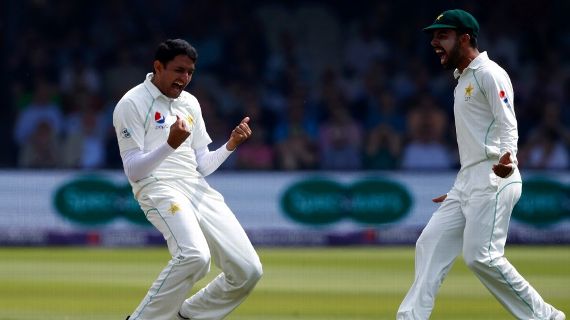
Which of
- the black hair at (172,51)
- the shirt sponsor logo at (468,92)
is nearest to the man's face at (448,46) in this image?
the shirt sponsor logo at (468,92)

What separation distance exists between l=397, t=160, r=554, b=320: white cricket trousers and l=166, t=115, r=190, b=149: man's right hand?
1474mm

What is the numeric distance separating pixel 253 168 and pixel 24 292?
676 centimetres

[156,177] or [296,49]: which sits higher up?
[156,177]

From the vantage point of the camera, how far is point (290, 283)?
37.2 feet

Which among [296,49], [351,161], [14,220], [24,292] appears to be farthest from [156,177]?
[296,49]

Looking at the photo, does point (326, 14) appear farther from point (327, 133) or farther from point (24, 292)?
point (24, 292)

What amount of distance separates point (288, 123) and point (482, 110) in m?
10.8

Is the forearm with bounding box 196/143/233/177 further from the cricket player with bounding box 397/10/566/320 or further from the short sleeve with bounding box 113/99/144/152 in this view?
the cricket player with bounding box 397/10/566/320

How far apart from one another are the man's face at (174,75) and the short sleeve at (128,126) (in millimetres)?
239

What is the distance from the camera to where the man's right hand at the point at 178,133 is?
22.2 ft

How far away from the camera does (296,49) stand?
18906 millimetres

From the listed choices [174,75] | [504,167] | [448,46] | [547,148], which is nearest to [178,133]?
[174,75]

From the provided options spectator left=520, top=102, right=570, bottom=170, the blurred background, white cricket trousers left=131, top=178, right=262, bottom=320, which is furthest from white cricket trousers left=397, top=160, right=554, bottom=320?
spectator left=520, top=102, right=570, bottom=170

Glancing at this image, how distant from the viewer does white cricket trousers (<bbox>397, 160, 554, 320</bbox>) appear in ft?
22.6
